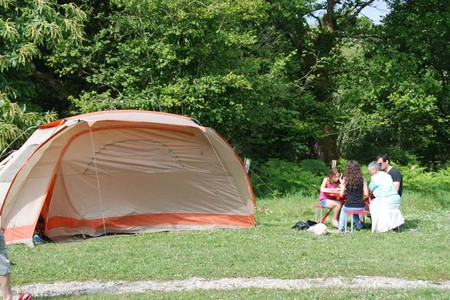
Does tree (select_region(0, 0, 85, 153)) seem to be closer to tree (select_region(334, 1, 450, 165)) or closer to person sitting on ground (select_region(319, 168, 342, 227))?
person sitting on ground (select_region(319, 168, 342, 227))

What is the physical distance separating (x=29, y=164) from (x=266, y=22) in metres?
10.6

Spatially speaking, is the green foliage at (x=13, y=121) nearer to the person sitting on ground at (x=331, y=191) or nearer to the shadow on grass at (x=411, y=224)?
the person sitting on ground at (x=331, y=191)

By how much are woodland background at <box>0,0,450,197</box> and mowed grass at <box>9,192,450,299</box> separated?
4597 mm

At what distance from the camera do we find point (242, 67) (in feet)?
48.5

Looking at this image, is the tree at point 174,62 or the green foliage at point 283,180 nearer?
the tree at point 174,62

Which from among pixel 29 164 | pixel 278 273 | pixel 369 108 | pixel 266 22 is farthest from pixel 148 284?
pixel 369 108

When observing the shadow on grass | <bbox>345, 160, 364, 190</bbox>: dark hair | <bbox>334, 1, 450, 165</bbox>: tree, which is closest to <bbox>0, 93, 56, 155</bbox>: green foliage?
<bbox>345, 160, 364, 190</bbox>: dark hair

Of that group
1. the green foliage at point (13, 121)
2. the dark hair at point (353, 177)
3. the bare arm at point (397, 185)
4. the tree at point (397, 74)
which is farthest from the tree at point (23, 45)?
the tree at point (397, 74)

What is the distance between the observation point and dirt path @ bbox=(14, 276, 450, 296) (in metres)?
6.36

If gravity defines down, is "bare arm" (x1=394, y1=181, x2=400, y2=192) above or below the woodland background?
below

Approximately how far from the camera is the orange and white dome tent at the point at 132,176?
32.2 feet

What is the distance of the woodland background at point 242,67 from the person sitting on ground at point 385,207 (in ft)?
16.3

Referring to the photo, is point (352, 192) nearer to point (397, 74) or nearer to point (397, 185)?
point (397, 185)

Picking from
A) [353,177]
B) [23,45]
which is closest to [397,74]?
[353,177]
